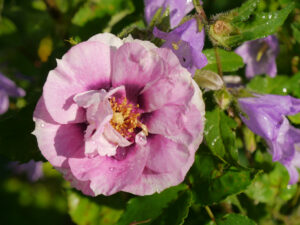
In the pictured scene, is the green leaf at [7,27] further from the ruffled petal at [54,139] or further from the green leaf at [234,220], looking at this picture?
the green leaf at [234,220]

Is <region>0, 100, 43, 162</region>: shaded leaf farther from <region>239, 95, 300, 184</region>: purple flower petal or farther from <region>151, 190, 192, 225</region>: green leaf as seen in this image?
<region>239, 95, 300, 184</region>: purple flower petal

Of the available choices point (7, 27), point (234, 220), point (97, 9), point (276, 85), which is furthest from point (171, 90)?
point (7, 27)

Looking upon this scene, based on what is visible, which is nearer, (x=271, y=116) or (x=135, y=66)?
(x=135, y=66)

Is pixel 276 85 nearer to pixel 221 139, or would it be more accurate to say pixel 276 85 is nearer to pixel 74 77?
pixel 221 139

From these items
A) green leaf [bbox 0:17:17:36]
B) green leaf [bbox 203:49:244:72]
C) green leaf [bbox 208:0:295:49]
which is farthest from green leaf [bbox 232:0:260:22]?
green leaf [bbox 0:17:17:36]

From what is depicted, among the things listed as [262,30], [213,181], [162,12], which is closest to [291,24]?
[262,30]
